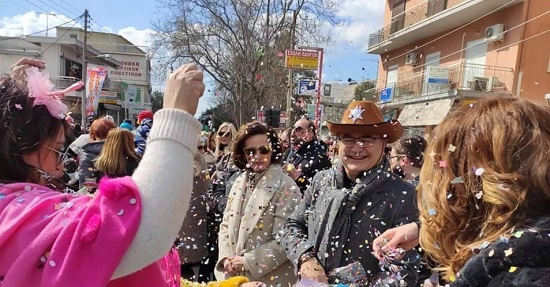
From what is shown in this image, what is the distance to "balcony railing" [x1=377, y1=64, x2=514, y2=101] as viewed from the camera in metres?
14.3

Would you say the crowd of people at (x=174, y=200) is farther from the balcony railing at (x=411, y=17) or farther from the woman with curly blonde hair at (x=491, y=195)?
the balcony railing at (x=411, y=17)

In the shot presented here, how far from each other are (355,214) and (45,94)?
1.46 metres

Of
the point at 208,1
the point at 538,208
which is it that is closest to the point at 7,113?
the point at 538,208

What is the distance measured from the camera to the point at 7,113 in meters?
1.06

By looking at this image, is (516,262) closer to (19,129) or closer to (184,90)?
(184,90)

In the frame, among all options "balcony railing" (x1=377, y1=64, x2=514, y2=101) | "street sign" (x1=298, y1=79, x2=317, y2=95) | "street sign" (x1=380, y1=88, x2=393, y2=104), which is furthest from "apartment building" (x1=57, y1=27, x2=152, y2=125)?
"street sign" (x1=298, y1=79, x2=317, y2=95)

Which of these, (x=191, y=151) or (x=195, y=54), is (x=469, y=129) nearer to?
(x=191, y=151)

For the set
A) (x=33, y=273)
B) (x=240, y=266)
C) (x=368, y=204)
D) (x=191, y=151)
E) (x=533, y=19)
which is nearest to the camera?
(x=33, y=273)

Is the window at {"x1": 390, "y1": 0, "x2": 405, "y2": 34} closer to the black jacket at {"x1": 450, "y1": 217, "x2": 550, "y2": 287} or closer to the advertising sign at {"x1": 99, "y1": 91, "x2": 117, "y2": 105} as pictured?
the black jacket at {"x1": 450, "y1": 217, "x2": 550, "y2": 287}

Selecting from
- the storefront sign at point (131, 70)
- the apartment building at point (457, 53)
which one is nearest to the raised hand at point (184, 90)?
the apartment building at point (457, 53)

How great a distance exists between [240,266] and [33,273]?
1851 millimetres

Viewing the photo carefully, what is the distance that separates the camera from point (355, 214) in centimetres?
204

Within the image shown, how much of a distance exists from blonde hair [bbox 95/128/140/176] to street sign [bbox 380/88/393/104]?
1853cm

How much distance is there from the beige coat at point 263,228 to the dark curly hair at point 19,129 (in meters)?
1.70
